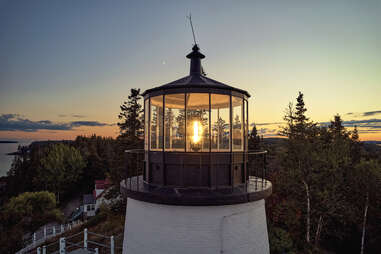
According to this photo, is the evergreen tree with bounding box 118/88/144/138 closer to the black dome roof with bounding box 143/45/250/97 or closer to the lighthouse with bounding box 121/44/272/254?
the lighthouse with bounding box 121/44/272/254

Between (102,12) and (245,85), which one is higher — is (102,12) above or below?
above

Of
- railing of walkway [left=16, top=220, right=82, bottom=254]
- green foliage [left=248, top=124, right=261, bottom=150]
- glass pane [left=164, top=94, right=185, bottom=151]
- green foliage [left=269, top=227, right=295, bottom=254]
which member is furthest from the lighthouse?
green foliage [left=248, top=124, right=261, bottom=150]

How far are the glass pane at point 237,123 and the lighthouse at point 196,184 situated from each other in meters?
0.03

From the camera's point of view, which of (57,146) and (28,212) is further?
(57,146)

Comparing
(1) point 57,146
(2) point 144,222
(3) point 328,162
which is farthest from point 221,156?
(1) point 57,146

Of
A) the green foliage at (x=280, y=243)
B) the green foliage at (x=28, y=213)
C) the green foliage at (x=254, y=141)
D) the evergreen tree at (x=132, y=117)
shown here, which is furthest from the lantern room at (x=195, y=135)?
the green foliage at (x=28, y=213)

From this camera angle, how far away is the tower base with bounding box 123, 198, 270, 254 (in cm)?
512

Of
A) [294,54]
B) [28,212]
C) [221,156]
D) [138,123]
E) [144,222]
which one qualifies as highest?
[294,54]

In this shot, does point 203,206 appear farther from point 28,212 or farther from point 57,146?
point 57,146

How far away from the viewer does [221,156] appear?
598 centimetres

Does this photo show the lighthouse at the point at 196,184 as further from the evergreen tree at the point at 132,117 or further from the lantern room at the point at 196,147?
the evergreen tree at the point at 132,117

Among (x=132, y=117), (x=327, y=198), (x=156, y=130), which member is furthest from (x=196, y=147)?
(x=132, y=117)

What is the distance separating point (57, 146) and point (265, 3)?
2145 inches

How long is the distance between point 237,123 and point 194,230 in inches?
126
